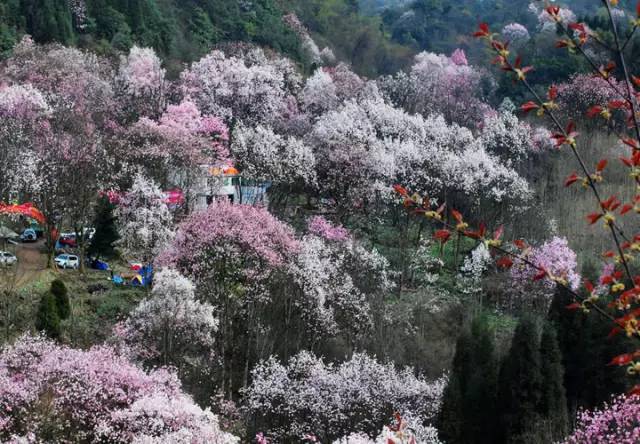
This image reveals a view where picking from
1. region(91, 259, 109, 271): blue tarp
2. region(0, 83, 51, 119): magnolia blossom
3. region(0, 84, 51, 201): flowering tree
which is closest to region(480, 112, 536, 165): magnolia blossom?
region(91, 259, 109, 271): blue tarp

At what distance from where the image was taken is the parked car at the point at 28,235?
90.4 ft

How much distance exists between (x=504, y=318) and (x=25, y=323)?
14668 millimetres

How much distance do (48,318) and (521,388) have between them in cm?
1127

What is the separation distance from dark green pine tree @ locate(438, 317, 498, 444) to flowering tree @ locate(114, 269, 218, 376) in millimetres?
5983

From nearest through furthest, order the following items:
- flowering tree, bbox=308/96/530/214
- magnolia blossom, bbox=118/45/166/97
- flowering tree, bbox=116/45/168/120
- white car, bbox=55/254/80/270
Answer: white car, bbox=55/254/80/270 → flowering tree, bbox=308/96/530/214 → flowering tree, bbox=116/45/168/120 → magnolia blossom, bbox=118/45/166/97

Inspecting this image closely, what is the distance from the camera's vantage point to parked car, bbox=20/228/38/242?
2755cm

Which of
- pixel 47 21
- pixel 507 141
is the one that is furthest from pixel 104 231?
pixel 47 21

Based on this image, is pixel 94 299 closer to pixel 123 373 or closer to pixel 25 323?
pixel 25 323

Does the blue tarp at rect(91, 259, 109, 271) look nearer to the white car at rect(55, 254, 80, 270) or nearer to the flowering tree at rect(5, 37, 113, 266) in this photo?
the white car at rect(55, 254, 80, 270)

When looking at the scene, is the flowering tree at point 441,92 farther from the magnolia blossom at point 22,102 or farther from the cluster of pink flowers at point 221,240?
the cluster of pink flowers at point 221,240

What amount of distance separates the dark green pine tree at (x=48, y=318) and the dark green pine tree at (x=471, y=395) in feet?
31.2

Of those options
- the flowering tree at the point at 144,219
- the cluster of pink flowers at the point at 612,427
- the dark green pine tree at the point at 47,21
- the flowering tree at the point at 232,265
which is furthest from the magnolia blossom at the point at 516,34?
the cluster of pink flowers at the point at 612,427

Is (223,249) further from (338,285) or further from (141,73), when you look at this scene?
(141,73)

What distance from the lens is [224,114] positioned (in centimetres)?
3744
